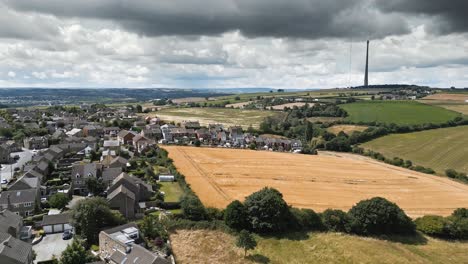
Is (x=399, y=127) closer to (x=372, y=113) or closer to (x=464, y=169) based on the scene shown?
(x=372, y=113)

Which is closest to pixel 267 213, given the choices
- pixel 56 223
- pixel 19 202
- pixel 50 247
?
pixel 50 247

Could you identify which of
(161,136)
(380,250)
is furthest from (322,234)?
(161,136)

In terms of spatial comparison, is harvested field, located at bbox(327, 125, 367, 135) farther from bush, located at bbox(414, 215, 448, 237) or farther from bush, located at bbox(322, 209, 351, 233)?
bush, located at bbox(322, 209, 351, 233)

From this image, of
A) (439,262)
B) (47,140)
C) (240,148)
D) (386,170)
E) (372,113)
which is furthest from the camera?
(372,113)

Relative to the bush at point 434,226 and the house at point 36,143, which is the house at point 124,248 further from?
the house at point 36,143

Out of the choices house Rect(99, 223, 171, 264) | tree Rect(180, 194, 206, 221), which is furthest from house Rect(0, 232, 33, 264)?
tree Rect(180, 194, 206, 221)

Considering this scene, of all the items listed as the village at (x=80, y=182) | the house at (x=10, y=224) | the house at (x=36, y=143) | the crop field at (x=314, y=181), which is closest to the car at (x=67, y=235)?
the village at (x=80, y=182)
